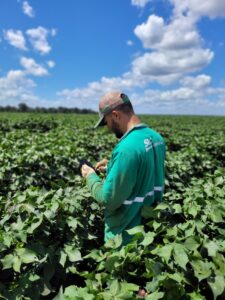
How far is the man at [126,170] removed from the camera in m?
2.59

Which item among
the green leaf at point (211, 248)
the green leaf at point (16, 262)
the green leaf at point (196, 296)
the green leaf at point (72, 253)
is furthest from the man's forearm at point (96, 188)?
the green leaf at point (196, 296)

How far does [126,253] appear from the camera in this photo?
2193 millimetres

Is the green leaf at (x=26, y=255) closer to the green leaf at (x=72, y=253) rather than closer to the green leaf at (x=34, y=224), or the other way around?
the green leaf at (x=34, y=224)

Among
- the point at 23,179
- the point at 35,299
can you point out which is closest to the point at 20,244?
the point at 35,299

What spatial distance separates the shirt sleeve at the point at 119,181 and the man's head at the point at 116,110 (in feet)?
0.96

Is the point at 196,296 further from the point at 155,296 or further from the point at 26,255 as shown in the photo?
the point at 26,255

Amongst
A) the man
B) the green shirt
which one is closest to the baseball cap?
the man

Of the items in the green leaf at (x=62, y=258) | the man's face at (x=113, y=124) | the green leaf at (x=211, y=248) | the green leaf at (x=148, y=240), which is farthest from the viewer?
the man's face at (x=113, y=124)

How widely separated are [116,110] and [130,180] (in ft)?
1.74

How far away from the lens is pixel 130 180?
260 centimetres

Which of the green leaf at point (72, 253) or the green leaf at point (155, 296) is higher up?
the green leaf at point (155, 296)

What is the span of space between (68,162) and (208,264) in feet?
15.1

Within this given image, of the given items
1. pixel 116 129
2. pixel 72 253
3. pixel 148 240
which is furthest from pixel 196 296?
pixel 116 129

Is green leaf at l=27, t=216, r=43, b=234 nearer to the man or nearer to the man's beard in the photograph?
the man
